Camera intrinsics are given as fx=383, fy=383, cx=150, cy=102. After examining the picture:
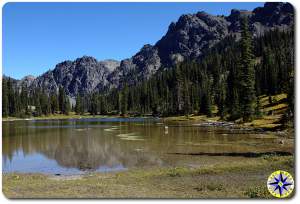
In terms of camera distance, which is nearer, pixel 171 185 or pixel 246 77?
pixel 171 185

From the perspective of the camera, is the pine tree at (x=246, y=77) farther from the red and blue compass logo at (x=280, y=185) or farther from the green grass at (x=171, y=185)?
the red and blue compass logo at (x=280, y=185)

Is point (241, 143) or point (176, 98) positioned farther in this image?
point (176, 98)

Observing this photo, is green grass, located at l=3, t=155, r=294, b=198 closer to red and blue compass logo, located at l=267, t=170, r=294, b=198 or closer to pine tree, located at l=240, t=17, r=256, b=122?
red and blue compass logo, located at l=267, t=170, r=294, b=198

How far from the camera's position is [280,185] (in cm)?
1599

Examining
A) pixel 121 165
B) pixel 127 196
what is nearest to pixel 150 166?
pixel 121 165

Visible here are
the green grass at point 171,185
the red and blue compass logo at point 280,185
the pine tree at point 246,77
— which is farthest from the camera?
the pine tree at point 246,77

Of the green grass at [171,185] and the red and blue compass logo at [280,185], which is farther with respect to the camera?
the green grass at [171,185]

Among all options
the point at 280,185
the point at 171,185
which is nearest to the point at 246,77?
the point at 171,185

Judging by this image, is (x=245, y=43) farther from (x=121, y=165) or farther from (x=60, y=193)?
(x=60, y=193)

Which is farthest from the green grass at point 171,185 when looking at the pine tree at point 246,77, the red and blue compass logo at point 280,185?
the pine tree at point 246,77

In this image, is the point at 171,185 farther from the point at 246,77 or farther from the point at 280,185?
the point at 246,77

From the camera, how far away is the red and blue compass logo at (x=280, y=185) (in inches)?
622

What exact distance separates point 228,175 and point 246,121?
191ft

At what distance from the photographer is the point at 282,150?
36938 millimetres
